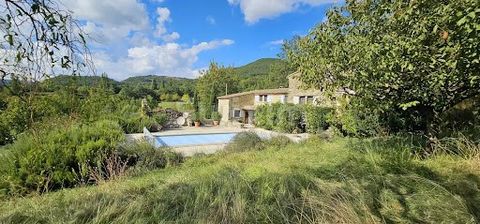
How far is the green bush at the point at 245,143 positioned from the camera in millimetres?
16555

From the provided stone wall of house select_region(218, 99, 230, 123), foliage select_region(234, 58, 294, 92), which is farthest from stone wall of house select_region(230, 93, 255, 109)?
foliage select_region(234, 58, 294, 92)

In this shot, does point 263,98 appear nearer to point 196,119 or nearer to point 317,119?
point 196,119

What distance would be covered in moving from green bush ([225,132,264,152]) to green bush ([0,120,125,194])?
6.51 m

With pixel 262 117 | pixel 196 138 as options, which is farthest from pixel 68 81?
pixel 262 117

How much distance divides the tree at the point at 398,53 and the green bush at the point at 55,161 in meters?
6.91

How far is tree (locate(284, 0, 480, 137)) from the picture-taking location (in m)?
5.14

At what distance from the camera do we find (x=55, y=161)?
33.6 feet

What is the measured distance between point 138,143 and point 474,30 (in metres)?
12.9

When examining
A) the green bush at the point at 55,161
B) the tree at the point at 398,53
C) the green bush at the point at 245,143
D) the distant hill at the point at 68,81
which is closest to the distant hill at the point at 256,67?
the green bush at the point at 245,143

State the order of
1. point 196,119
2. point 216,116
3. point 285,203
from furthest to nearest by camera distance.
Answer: point 216,116 < point 196,119 < point 285,203

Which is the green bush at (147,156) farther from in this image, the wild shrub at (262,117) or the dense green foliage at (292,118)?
the wild shrub at (262,117)

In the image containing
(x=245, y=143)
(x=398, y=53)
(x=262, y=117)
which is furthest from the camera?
(x=262, y=117)

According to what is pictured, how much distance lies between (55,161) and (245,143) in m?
9.29

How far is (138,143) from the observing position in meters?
14.3
